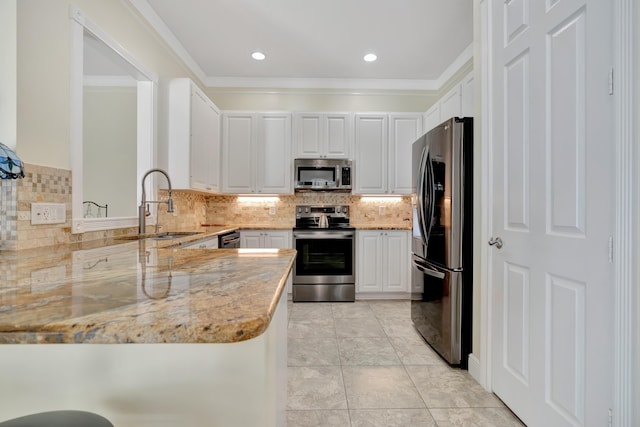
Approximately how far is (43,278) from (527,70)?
2.13 meters

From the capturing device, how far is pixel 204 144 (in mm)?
3299

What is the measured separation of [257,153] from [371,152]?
1.46 metres

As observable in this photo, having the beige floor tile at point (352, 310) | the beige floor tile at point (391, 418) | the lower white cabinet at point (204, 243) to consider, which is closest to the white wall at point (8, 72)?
the lower white cabinet at point (204, 243)

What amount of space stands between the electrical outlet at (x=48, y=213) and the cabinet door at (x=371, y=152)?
117 inches

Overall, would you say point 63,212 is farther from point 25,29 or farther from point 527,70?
point 527,70

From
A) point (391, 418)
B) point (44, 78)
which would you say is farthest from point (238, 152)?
point (391, 418)

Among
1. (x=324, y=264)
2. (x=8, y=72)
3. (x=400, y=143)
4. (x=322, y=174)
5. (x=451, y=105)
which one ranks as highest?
(x=451, y=105)

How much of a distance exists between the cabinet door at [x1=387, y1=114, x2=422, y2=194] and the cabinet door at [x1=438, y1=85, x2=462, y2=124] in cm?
75

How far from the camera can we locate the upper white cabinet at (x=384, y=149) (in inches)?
154

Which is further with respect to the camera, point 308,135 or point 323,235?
point 308,135

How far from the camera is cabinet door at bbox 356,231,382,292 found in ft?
12.2

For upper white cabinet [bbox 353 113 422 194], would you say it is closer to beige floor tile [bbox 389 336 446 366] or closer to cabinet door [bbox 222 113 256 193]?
cabinet door [bbox 222 113 256 193]

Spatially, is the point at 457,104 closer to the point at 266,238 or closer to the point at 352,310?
the point at 352,310

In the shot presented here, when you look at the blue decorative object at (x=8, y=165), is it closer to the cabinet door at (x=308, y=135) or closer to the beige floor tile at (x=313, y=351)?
the beige floor tile at (x=313, y=351)
